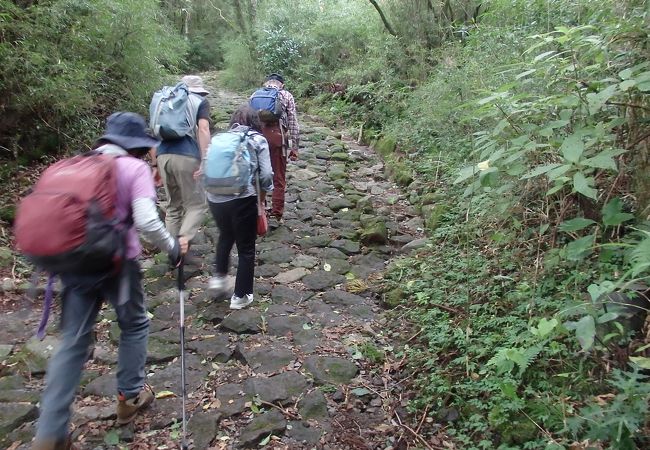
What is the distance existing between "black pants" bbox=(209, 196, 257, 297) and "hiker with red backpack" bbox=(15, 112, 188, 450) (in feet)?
3.90

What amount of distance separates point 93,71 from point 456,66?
243 inches

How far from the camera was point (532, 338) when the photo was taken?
3.38 meters

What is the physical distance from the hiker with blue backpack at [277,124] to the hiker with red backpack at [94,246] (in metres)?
3.20

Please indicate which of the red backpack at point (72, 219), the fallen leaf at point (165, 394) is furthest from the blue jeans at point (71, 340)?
the fallen leaf at point (165, 394)

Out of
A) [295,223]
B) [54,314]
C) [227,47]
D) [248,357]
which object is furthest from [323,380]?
[227,47]

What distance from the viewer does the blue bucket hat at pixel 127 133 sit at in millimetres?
3105

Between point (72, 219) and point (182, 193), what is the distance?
114 inches

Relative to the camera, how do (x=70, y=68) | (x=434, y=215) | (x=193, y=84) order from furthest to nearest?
(x=70, y=68) → (x=434, y=215) → (x=193, y=84)

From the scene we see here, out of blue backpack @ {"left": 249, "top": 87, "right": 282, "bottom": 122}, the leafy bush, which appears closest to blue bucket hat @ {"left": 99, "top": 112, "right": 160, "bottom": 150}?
blue backpack @ {"left": 249, "top": 87, "right": 282, "bottom": 122}

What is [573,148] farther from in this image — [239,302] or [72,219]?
[239,302]

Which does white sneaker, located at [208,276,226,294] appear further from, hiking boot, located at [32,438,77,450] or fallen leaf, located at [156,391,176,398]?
hiking boot, located at [32,438,77,450]

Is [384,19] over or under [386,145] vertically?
over

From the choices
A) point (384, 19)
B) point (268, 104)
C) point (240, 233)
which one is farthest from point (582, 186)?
point (384, 19)

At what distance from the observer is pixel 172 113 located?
4867 mm
